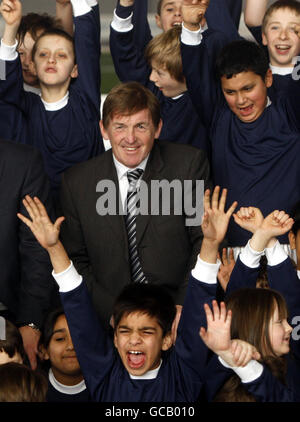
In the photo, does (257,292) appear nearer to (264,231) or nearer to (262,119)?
(264,231)

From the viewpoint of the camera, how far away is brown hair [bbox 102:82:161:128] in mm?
3436

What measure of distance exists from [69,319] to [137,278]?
0.49 meters

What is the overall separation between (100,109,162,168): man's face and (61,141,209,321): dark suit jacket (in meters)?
0.05

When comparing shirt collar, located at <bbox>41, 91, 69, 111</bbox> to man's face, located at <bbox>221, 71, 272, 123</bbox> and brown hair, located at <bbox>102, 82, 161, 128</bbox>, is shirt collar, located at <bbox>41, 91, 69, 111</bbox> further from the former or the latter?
man's face, located at <bbox>221, 71, 272, 123</bbox>

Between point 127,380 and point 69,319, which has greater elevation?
point 69,319

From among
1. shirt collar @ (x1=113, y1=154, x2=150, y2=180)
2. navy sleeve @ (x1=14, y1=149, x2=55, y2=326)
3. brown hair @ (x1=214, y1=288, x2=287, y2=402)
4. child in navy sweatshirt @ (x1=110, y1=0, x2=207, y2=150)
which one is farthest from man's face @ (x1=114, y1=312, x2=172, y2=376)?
child in navy sweatshirt @ (x1=110, y1=0, x2=207, y2=150)

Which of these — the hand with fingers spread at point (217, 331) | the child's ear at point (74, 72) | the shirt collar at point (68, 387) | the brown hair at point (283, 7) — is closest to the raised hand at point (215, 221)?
the hand with fingers spread at point (217, 331)

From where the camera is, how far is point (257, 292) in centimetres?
311

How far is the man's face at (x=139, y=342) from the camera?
3.01m

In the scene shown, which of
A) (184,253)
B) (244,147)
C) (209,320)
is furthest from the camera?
(244,147)

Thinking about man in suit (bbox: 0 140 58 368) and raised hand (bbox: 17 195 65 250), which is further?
man in suit (bbox: 0 140 58 368)

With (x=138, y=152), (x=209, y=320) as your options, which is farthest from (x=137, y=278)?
(x=209, y=320)

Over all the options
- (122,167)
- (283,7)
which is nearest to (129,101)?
(122,167)

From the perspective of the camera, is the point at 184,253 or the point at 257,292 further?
the point at 184,253
